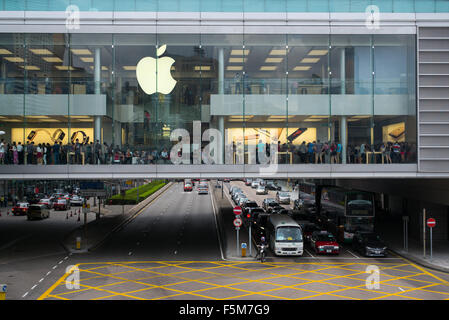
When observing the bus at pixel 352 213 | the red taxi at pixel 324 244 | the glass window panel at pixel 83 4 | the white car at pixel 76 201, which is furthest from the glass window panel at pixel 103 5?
the white car at pixel 76 201

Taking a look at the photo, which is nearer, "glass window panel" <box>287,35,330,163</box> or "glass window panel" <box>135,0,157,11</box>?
"glass window panel" <box>135,0,157,11</box>

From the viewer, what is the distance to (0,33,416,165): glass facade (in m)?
26.6

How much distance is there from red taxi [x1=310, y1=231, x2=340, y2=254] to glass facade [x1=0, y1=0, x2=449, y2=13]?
554 inches

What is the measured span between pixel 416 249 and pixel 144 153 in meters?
18.9

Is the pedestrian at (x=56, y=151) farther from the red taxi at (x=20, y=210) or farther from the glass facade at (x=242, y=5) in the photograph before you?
the red taxi at (x=20, y=210)

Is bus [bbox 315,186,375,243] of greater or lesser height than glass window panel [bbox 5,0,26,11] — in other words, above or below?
below

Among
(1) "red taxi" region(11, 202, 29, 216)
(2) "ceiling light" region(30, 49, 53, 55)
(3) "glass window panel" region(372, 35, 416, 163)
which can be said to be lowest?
(1) "red taxi" region(11, 202, 29, 216)

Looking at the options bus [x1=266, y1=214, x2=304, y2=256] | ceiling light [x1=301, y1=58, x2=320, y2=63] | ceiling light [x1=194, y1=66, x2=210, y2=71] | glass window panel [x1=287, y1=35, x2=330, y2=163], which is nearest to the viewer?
glass window panel [x1=287, y1=35, x2=330, y2=163]

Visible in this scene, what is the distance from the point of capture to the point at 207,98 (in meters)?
27.3

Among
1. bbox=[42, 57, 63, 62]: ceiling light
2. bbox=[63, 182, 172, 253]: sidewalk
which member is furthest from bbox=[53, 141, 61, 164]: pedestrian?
bbox=[63, 182, 172, 253]: sidewalk

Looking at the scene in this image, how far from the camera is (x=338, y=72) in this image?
89.6 ft

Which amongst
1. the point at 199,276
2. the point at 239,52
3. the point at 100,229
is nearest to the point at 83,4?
the point at 239,52

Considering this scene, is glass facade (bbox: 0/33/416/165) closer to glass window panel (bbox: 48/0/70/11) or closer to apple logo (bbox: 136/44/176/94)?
apple logo (bbox: 136/44/176/94)
